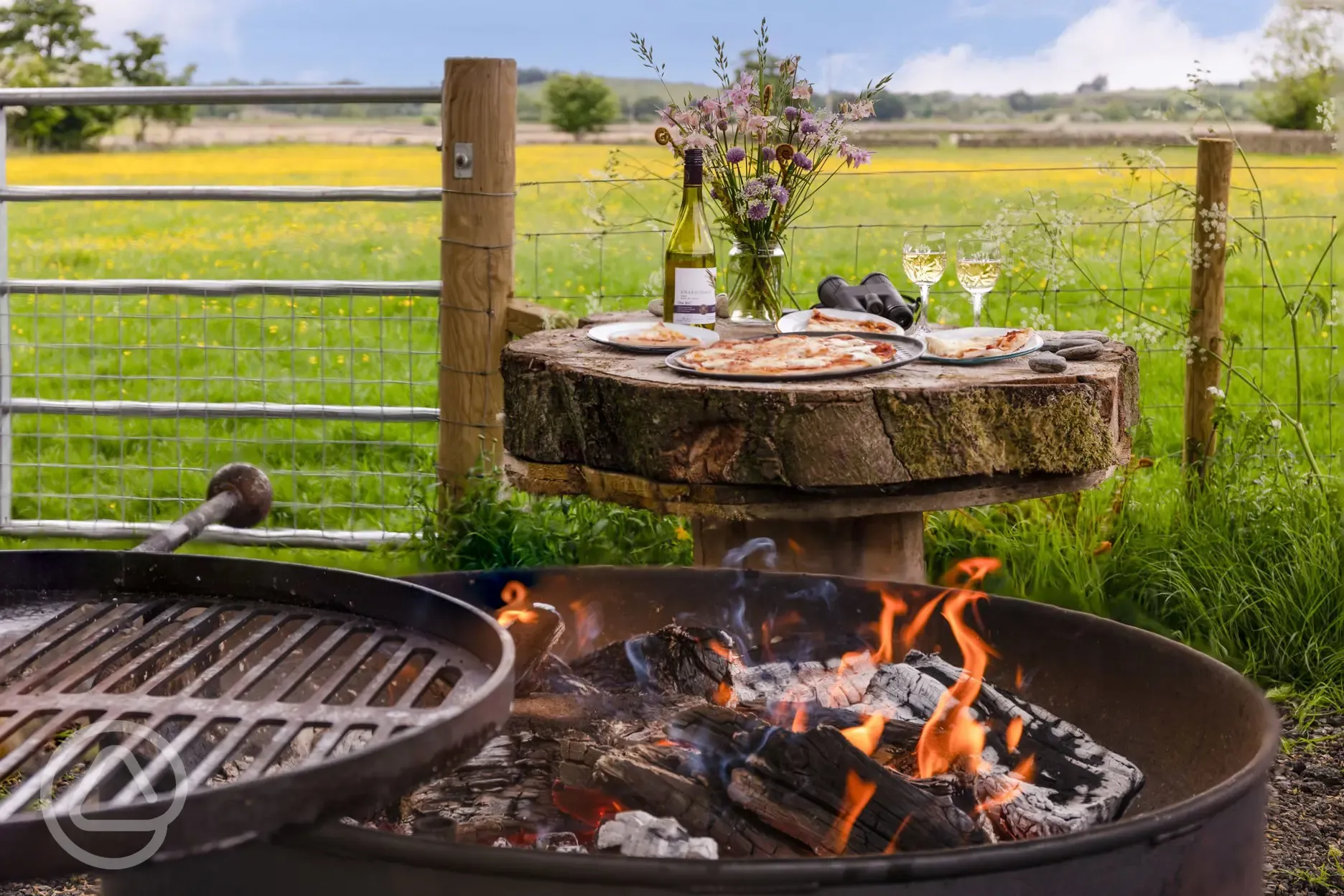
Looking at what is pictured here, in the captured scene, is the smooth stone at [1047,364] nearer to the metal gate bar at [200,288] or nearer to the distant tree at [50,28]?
the metal gate bar at [200,288]

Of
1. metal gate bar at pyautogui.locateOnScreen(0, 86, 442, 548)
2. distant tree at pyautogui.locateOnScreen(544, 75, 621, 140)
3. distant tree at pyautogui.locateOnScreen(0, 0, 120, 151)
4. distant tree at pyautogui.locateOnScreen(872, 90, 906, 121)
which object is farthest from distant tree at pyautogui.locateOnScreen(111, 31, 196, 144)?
metal gate bar at pyautogui.locateOnScreen(0, 86, 442, 548)

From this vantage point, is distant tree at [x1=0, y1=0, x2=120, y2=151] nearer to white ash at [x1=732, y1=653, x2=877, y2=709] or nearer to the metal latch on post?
the metal latch on post

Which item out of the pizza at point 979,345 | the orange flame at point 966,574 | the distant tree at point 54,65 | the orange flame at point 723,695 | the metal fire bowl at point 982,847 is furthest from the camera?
the distant tree at point 54,65

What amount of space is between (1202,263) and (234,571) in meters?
2.95

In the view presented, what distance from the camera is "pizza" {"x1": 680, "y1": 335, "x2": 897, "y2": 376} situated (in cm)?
241

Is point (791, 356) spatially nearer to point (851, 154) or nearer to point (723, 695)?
point (851, 154)

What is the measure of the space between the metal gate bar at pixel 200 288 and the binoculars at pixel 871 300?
4.01 feet

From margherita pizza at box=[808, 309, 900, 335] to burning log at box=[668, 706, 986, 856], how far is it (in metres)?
1.28

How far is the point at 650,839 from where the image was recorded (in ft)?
5.28

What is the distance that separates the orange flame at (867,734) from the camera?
6.34 ft

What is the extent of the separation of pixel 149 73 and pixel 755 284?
16.2 meters

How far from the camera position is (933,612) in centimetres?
223

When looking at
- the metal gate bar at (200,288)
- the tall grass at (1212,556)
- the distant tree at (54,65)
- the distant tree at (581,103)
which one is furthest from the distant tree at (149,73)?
the tall grass at (1212,556)

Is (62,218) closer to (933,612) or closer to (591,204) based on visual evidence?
(591,204)
